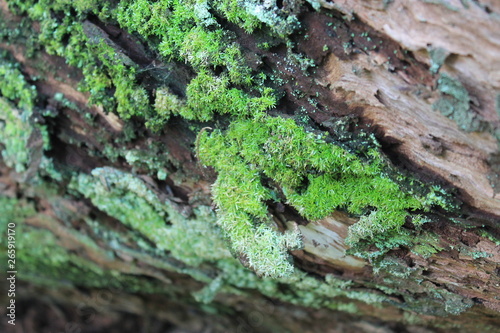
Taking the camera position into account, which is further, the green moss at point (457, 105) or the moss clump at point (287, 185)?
the moss clump at point (287, 185)

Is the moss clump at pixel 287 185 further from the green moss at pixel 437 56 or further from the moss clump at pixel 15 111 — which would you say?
the moss clump at pixel 15 111

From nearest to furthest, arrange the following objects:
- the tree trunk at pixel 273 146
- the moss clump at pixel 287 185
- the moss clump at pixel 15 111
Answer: the tree trunk at pixel 273 146
the moss clump at pixel 287 185
the moss clump at pixel 15 111

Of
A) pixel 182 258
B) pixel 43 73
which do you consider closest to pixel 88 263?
pixel 182 258

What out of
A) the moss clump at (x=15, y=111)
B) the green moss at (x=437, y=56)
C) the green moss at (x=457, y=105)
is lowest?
the moss clump at (x=15, y=111)

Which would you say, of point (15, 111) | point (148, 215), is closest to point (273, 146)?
point (148, 215)

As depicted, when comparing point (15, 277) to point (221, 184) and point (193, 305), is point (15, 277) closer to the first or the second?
point (193, 305)

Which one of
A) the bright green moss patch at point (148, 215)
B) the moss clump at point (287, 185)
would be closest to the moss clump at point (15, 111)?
the bright green moss patch at point (148, 215)

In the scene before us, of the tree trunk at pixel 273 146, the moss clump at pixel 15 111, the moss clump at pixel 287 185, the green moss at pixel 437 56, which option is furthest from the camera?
the moss clump at pixel 15 111

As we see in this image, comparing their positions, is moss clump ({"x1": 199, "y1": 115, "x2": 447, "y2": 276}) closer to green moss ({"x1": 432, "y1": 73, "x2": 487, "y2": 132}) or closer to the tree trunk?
the tree trunk
